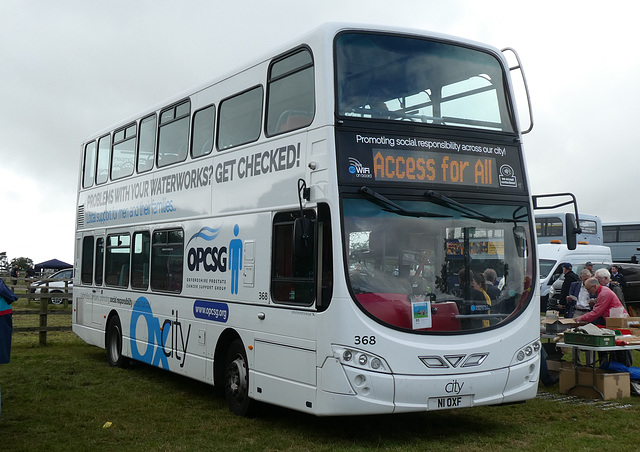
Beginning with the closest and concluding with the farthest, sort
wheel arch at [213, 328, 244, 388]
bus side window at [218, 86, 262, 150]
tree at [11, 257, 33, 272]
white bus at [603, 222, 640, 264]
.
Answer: bus side window at [218, 86, 262, 150] → wheel arch at [213, 328, 244, 388] → white bus at [603, 222, 640, 264] → tree at [11, 257, 33, 272]

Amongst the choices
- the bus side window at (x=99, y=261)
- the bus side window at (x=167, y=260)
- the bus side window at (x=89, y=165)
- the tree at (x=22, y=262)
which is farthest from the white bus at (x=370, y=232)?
the tree at (x=22, y=262)

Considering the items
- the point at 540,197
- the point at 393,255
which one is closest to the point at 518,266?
the point at 540,197

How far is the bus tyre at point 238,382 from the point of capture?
371 inches

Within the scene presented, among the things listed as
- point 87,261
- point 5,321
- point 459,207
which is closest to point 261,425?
point 5,321

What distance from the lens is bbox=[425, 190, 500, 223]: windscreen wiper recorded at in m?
8.20

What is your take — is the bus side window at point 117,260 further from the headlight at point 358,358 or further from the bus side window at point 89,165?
the headlight at point 358,358

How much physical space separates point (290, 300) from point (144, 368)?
22.2ft

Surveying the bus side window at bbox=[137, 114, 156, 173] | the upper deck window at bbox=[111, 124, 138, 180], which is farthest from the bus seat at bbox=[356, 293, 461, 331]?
the upper deck window at bbox=[111, 124, 138, 180]

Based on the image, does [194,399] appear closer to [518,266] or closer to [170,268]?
[170,268]

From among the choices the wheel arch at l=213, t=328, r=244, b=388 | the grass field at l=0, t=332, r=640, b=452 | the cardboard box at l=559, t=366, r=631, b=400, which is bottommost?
the grass field at l=0, t=332, r=640, b=452

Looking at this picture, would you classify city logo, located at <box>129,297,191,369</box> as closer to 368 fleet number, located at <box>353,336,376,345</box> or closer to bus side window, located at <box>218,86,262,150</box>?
bus side window, located at <box>218,86,262,150</box>

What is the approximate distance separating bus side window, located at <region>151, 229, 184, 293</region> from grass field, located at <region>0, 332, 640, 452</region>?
1.61m

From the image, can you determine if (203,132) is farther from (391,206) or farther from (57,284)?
(57,284)

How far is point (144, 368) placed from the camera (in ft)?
47.2
